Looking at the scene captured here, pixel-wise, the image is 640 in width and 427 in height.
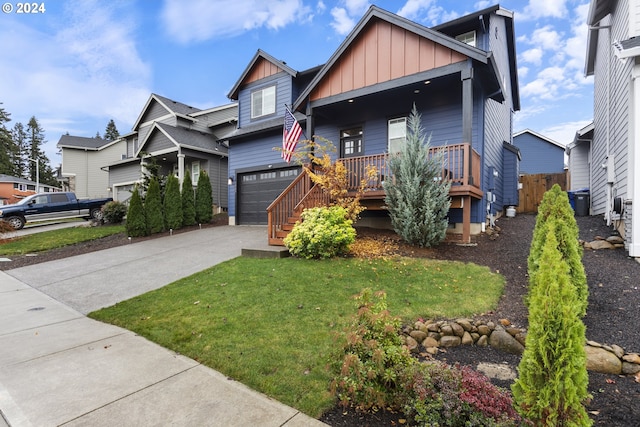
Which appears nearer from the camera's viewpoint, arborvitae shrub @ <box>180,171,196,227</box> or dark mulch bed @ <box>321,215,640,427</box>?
dark mulch bed @ <box>321,215,640,427</box>

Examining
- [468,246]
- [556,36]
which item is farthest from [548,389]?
[556,36]

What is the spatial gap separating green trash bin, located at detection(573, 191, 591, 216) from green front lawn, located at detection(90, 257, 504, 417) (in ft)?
26.6

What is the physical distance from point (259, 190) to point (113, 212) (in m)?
7.84

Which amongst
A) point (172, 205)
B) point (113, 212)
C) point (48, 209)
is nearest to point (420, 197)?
point (172, 205)

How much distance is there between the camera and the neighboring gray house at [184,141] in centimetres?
1630

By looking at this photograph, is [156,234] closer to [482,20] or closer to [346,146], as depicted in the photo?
[346,146]

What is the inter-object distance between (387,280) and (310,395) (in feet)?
9.83

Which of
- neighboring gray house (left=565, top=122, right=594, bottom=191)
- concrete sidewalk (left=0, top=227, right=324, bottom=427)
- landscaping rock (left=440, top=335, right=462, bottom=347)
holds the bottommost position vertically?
concrete sidewalk (left=0, top=227, right=324, bottom=427)

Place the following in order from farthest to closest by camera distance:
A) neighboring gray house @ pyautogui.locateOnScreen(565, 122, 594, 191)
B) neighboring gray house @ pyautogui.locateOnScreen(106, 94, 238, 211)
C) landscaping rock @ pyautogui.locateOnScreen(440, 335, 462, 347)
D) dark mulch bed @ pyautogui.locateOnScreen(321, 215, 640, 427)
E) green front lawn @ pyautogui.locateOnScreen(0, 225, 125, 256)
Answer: neighboring gray house @ pyautogui.locateOnScreen(106, 94, 238, 211) → neighboring gray house @ pyautogui.locateOnScreen(565, 122, 594, 191) → green front lawn @ pyautogui.locateOnScreen(0, 225, 125, 256) → landscaping rock @ pyautogui.locateOnScreen(440, 335, 462, 347) → dark mulch bed @ pyautogui.locateOnScreen(321, 215, 640, 427)

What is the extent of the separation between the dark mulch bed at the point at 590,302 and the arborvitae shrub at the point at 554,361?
80 centimetres

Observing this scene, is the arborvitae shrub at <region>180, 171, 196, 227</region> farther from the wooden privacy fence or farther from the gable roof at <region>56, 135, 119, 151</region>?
the gable roof at <region>56, 135, 119, 151</region>

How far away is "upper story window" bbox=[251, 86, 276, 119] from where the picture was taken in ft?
45.2

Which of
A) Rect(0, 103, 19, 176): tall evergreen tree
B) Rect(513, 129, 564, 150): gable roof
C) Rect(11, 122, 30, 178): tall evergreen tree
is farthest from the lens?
Rect(11, 122, 30, 178): tall evergreen tree

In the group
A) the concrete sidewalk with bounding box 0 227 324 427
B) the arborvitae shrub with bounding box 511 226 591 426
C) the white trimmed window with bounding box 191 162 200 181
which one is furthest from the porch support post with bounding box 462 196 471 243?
the white trimmed window with bounding box 191 162 200 181
